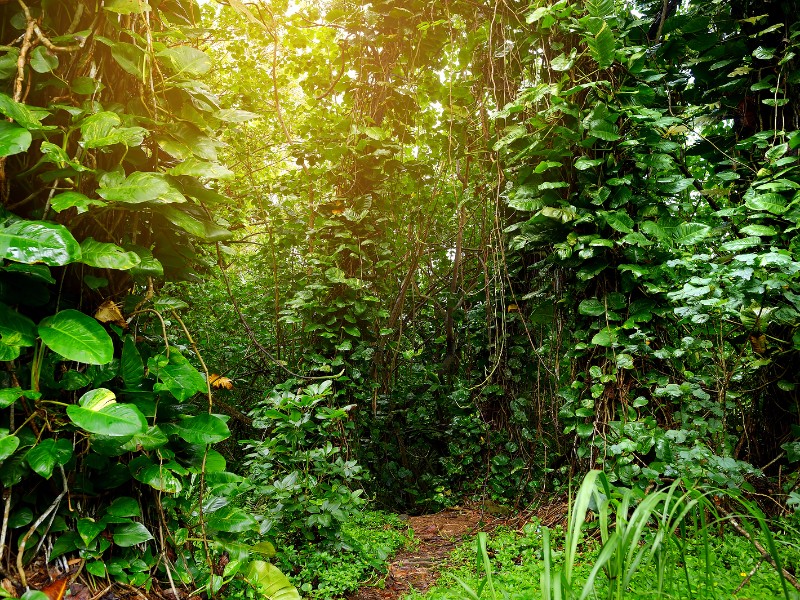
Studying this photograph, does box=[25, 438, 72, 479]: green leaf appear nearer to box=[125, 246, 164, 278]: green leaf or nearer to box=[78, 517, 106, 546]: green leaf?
box=[78, 517, 106, 546]: green leaf

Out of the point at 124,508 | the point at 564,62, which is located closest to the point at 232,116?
the point at 124,508

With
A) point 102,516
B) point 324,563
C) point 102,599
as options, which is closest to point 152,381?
point 102,516

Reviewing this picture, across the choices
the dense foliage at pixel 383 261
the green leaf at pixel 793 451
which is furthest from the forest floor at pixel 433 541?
the green leaf at pixel 793 451

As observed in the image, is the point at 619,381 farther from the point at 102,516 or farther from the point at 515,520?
the point at 102,516

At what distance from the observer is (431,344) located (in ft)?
18.2

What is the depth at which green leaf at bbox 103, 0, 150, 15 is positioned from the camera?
146 centimetres

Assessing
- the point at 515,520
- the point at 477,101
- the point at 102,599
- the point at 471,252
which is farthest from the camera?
the point at 471,252

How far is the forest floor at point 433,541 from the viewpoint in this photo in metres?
2.54

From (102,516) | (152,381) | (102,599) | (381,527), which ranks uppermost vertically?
(152,381)

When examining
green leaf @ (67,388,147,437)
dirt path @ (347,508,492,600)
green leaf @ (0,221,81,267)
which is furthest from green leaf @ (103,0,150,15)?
dirt path @ (347,508,492,600)

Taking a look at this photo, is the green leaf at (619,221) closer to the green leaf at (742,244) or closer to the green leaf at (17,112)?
the green leaf at (742,244)

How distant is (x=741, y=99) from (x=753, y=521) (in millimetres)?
2261

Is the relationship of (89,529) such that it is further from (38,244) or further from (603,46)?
(603,46)

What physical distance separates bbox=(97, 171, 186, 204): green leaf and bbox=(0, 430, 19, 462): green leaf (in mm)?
646
